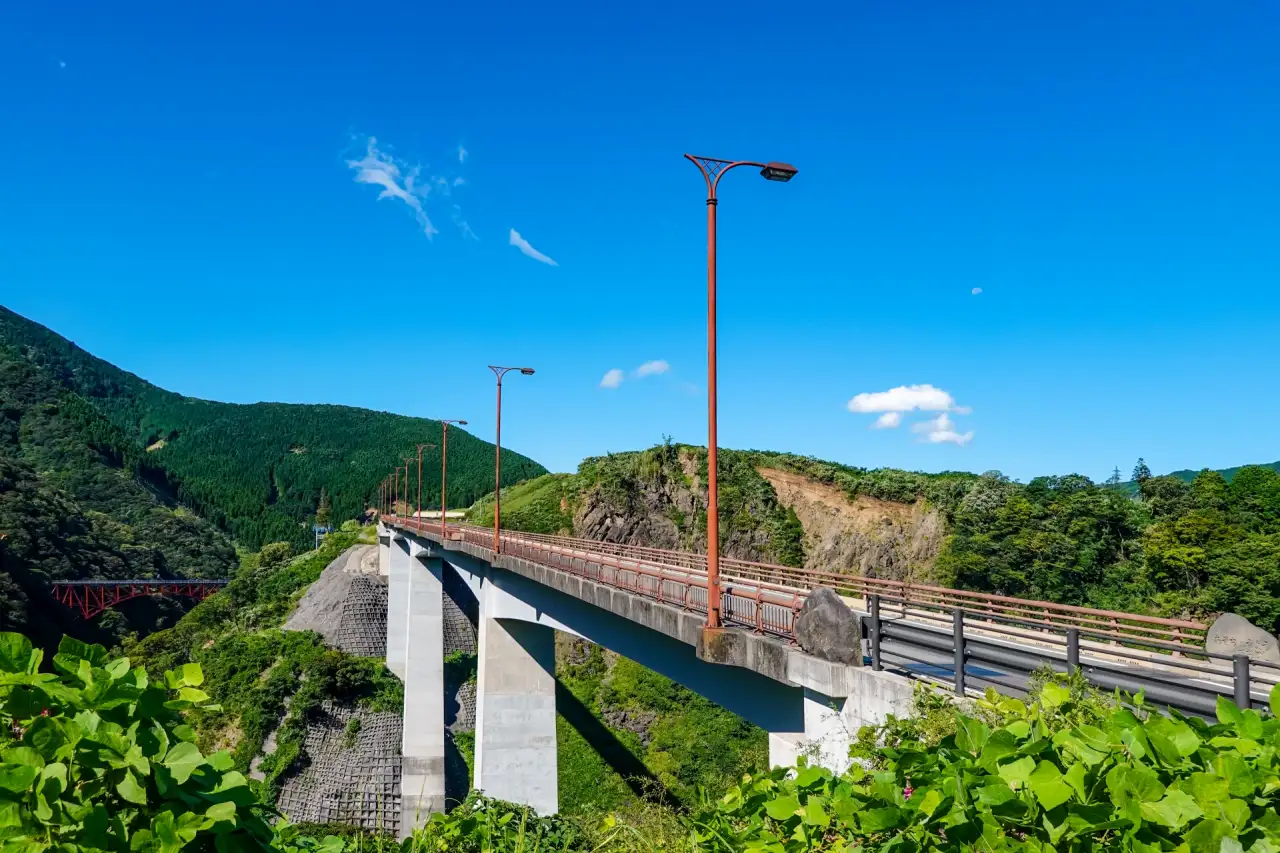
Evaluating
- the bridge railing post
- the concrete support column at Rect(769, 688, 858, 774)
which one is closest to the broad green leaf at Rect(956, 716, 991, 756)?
the bridge railing post

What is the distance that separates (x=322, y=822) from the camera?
35.5 metres

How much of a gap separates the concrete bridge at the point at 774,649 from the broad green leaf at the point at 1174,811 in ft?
13.2

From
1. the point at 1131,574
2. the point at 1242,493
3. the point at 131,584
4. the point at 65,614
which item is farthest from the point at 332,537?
the point at 1242,493

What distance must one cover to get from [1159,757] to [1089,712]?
8.51ft

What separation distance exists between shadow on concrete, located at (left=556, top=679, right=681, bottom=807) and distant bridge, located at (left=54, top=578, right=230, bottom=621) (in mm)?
52465

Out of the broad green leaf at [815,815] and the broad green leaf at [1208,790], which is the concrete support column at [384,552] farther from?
the broad green leaf at [1208,790]

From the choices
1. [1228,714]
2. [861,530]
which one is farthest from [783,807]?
[861,530]

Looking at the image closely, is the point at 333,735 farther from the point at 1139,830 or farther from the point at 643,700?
the point at 1139,830

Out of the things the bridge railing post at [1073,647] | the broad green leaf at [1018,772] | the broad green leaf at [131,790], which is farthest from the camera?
the bridge railing post at [1073,647]

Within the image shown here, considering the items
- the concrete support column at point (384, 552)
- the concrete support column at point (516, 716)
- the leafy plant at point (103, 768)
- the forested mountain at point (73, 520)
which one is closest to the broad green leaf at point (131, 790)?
the leafy plant at point (103, 768)

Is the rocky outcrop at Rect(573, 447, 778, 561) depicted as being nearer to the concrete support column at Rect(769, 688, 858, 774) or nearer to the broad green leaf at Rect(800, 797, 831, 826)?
the concrete support column at Rect(769, 688, 858, 774)

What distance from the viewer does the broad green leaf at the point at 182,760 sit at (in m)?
2.40

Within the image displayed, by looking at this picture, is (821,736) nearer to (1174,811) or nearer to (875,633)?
(875,633)

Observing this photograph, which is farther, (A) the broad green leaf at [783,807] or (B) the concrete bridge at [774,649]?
(B) the concrete bridge at [774,649]
